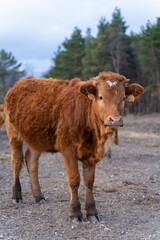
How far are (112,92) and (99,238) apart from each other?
2102mm

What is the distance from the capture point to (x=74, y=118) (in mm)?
4992

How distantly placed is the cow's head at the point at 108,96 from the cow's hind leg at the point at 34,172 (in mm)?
2110

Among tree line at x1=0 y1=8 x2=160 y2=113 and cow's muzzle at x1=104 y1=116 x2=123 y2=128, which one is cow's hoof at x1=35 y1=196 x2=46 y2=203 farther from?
tree line at x1=0 y1=8 x2=160 y2=113

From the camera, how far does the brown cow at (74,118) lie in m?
4.64

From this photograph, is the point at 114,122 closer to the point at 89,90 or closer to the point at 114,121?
the point at 114,121

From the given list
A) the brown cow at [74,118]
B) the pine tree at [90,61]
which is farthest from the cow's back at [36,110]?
the pine tree at [90,61]

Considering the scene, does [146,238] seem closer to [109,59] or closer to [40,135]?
[40,135]

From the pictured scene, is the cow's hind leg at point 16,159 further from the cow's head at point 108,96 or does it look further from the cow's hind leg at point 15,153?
the cow's head at point 108,96

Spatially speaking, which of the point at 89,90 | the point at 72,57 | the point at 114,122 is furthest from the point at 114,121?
the point at 72,57

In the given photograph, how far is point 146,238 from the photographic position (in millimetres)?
4309

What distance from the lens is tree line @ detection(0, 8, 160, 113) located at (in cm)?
3034

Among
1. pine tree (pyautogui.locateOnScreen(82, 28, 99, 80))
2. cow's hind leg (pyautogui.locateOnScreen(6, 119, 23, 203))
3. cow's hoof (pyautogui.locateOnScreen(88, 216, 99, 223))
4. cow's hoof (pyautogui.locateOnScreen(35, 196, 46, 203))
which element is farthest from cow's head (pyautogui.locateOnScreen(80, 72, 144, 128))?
pine tree (pyautogui.locateOnScreen(82, 28, 99, 80))

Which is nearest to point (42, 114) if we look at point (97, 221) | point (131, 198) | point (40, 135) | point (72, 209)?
point (40, 135)

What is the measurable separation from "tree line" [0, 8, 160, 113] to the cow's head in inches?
871
